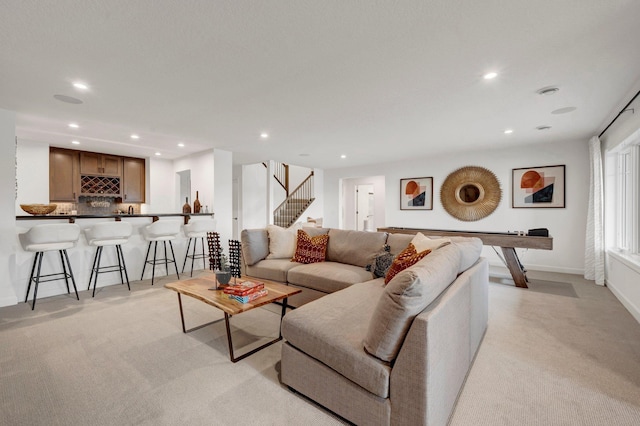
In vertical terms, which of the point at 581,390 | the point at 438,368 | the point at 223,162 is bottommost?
the point at 581,390

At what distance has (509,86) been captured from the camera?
2.68 m

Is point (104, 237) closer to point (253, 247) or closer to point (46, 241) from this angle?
point (46, 241)

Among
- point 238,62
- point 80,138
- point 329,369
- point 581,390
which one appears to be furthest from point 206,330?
point 80,138

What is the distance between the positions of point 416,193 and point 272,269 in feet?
14.7

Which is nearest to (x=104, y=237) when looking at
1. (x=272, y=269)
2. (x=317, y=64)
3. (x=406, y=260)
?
(x=272, y=269)

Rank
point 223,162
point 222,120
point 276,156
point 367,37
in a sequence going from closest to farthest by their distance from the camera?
point 367,37, point 222,120, point 223,162, point 276,156

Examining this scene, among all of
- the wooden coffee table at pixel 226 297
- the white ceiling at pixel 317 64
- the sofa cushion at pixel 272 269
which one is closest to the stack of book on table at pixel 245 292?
the wooden coffee table at pixel 226 297

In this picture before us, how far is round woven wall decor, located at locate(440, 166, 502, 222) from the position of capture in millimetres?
5668

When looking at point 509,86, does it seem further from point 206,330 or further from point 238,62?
point 206,330

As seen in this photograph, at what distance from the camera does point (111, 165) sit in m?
6.02

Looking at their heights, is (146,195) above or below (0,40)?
below

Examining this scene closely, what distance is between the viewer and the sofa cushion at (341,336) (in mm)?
1394

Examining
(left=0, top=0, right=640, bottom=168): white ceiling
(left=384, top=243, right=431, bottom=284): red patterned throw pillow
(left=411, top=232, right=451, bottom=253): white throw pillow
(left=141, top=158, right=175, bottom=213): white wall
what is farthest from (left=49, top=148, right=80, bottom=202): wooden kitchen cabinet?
(left=411, top=232, right=451, bottom=253): white throw pillow

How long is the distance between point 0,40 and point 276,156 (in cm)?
453
